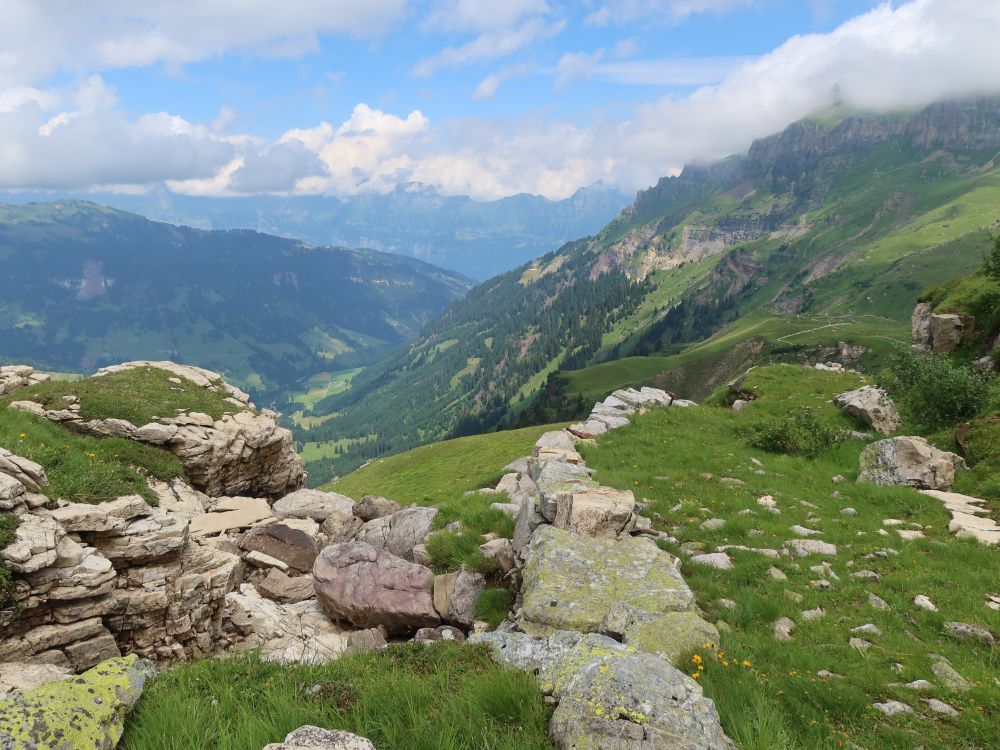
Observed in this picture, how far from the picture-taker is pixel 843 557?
14.7 m

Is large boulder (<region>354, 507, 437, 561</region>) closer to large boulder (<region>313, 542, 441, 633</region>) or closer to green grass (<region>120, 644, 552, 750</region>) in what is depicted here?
large boulder (<region>313, 542, 441, 633</region>)

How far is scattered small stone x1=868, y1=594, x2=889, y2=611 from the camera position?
470 inches

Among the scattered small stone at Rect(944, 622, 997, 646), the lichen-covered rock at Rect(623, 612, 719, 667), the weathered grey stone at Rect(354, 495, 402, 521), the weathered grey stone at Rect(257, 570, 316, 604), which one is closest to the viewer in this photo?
the lichen-covered rock at Rect(623, 612, 719, 667)

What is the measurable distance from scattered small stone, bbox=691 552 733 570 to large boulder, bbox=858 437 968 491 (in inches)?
430

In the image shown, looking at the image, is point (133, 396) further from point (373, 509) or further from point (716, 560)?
point (716, 560)

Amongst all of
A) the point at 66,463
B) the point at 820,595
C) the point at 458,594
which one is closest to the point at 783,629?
the point at 820,595

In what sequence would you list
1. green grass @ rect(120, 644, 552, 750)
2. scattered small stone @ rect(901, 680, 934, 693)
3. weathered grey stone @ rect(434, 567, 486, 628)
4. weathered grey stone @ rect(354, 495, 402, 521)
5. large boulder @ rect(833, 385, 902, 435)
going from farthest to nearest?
weathered grey stone @ rect(354, 495, 402, 521) → large boulder @ rect(833, 385, 902, 435) → weathered grey stone @ rect(434, 567, 486, 628) → scattered small stone @ rect(901, 680, 934, 693) → green grass @ rect(120, 644, 552, 750)

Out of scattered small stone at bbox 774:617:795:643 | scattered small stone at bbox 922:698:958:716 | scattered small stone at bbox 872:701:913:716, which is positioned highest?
scattered small stone at bbox 872:701:913:716

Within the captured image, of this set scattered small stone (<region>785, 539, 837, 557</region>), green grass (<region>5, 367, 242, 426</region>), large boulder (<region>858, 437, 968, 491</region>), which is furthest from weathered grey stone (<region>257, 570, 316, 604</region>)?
large boulder (<region>858, 437, 968, 491</region>)

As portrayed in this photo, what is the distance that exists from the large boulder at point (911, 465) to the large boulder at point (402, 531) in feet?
61.2

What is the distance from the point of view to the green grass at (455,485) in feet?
55.2

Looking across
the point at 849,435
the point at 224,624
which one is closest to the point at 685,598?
the point at 224,624

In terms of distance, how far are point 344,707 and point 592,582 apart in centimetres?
629

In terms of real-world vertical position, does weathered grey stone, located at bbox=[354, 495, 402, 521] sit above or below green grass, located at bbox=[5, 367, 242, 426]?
below
